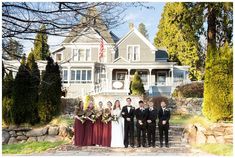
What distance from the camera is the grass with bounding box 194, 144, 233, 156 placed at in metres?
9.00

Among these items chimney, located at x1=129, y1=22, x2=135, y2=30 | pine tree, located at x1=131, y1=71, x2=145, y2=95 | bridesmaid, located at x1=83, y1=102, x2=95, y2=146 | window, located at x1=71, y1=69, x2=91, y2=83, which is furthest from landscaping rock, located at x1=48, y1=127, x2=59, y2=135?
chimney, located at x1=129, y1=22, x2=135, y2=30

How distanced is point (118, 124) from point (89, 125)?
64cm

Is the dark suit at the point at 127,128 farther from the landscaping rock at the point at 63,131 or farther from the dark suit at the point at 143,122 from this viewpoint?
the landscaping rock at the point at 63,131

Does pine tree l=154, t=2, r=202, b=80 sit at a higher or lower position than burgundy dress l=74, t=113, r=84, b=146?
higher

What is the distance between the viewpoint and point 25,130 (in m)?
10.1

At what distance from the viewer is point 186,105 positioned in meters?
11.8

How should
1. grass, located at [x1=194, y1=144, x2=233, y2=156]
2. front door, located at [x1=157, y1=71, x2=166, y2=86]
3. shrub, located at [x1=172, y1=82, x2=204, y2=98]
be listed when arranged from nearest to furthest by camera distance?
grass, located at [x1=194, y1=144, x2=233, y2=156] < shrub, located at [x1=172, y1=82, x2=204, y2=98] < front door, located at [x1=157, y1=71, x2=166, y2=86]

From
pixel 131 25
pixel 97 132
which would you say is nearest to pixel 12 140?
pixel 97 132

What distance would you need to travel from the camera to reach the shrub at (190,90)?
40.4ft

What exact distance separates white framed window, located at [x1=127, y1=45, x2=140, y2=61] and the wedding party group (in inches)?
239

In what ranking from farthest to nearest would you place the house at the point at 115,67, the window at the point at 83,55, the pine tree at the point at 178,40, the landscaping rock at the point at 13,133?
the window at the point at 83,55 < the house at the point at 115,67 < the pine tree at the point at 178,40 < the landscaping rock at the point at 13,133

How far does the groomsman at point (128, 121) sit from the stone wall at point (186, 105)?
1.89 metres

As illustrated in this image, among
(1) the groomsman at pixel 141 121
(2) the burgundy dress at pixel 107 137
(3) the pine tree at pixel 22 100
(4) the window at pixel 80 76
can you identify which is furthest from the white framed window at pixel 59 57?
(1) the groomsman at pixel 141 121

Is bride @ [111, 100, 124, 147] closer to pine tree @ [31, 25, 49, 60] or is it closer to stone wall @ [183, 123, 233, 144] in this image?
stone wall @ [183, 123, 233, 144]
